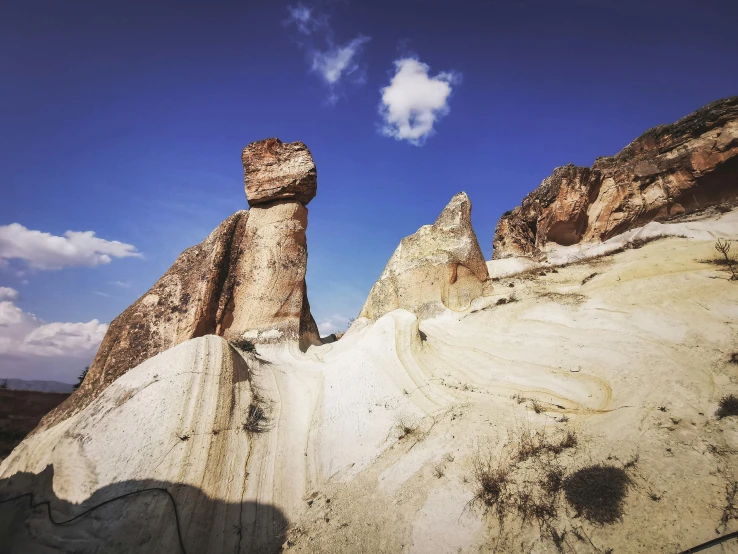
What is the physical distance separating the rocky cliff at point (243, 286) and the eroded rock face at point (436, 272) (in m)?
2.95

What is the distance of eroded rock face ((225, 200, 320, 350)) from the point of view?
8.33 m

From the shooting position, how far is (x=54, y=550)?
3.62m

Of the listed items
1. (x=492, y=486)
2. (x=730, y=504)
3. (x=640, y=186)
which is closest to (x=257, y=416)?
(x=492, y=486)

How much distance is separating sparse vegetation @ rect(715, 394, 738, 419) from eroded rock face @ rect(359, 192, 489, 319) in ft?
22.2

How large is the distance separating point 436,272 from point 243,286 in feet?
18.4

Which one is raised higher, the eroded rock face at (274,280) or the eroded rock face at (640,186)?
the eroded rock face at (640,186)

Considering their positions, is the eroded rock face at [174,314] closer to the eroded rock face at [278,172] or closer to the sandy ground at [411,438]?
the eroded rock face at [278,172]

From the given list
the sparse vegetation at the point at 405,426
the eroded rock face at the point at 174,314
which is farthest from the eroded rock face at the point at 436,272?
the sparse vegetation at the point at 405,426

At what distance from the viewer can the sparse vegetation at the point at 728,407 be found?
352 cm

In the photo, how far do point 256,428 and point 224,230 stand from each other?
533 centimetres

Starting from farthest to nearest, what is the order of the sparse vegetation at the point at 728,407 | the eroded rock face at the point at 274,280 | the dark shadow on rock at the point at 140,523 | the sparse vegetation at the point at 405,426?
the eroded rock face at the point at 274,280 < the sparse vegetation at the point at 405,426 < the dark shadow on rock at the point at 140,523 < the sparse vegetation at the point at 728,407

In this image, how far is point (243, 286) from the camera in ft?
28.3

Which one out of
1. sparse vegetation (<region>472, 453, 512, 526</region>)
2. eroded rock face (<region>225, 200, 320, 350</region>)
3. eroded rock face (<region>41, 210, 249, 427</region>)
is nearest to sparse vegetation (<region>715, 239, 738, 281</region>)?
sparse vegetation (<region>472, 453, 512, 526</region>)

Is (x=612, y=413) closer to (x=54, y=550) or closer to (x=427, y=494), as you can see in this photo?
(x=427, y=494)
